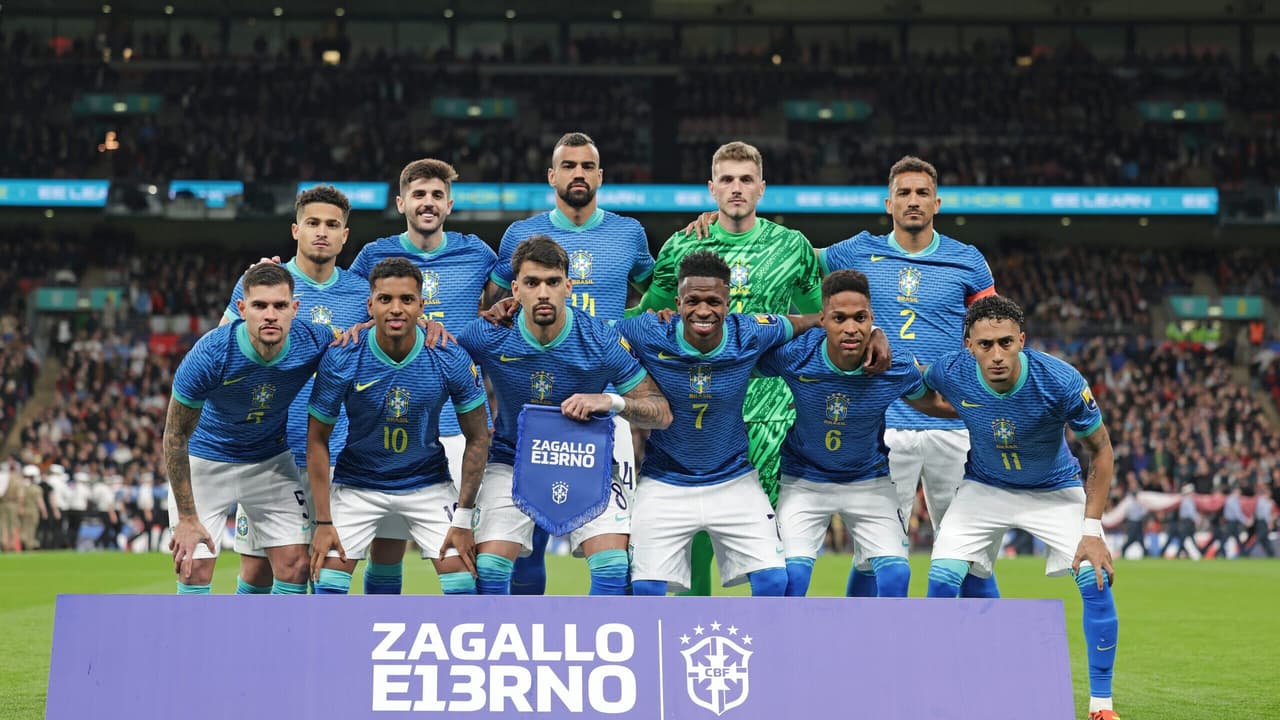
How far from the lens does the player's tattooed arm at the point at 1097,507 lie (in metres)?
6.21

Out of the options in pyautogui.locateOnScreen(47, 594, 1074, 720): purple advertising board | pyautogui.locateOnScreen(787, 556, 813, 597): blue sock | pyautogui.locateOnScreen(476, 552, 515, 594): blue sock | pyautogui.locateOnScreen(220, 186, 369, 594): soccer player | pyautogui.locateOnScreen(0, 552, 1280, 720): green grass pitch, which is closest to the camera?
pyautogui.locateOnScreen(47, 594, 1074, 720): purple advertising board

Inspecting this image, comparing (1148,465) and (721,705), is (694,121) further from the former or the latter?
(721,705)

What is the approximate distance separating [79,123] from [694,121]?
15.4m

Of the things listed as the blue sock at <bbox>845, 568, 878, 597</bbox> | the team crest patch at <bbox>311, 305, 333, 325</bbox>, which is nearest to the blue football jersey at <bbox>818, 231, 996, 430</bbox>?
the blue sock at <bbox>845, 568, 878, 597</bbox>

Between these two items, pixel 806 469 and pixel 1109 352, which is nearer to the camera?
pixel 806 469

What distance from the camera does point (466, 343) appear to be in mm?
6520

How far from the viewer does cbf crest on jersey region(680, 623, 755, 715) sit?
16.0ft

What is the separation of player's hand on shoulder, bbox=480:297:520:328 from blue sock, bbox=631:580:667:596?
141 cm

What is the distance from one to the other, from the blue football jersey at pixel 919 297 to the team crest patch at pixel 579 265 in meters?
1.42

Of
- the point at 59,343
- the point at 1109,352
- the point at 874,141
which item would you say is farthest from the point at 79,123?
the point at 1109,352

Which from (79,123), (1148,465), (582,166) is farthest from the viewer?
(79,123)

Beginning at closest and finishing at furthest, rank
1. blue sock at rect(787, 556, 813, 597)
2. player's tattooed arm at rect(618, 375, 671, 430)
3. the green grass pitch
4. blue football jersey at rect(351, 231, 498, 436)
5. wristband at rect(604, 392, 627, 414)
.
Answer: wristband at rect(604, 392, 627, 414), player's tattooed arm at rect(618, 375, 671, 430), blue sock at rect(787, 556, 813, 597), blue football jersey at rect(351, 231, 498, 436), the green grass pitch

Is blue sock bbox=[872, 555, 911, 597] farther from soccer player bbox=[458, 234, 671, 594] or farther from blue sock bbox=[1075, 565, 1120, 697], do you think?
soccer player bbox=[458, 234, 671, 594]

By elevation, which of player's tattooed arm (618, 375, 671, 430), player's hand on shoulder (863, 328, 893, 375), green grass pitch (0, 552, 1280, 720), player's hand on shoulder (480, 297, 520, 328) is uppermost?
player's hand on shoulder (480, 297, 520, 328)
